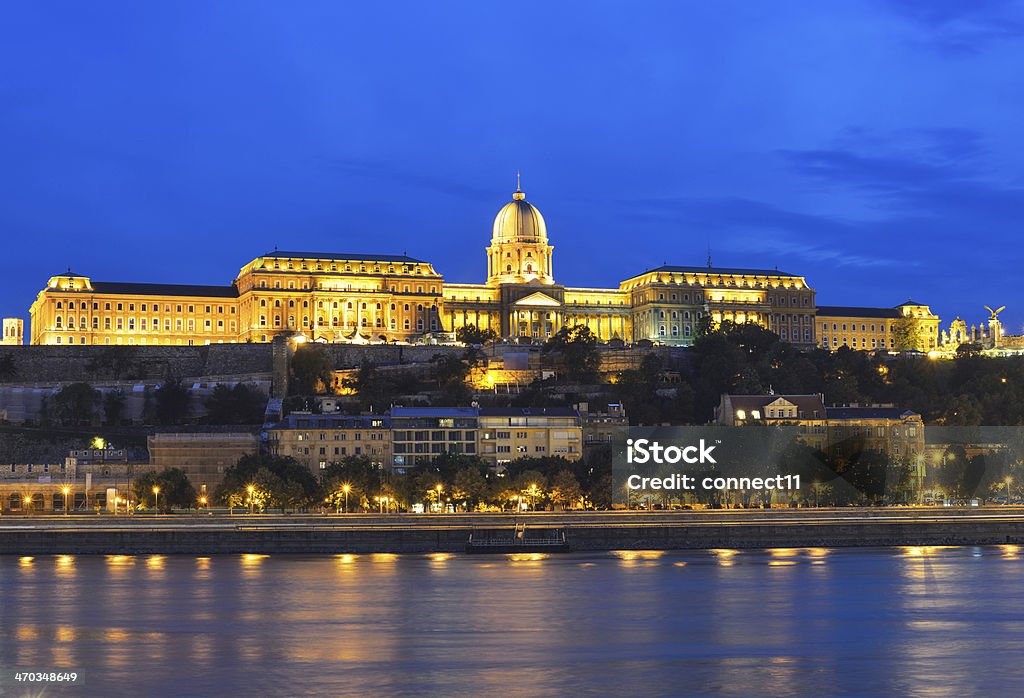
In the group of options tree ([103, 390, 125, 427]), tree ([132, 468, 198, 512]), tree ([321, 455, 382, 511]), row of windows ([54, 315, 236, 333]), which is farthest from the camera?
row of windows ([54, 315, 236, 333])

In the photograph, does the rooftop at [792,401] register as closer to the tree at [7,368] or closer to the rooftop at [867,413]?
the rooftop at [867,413]

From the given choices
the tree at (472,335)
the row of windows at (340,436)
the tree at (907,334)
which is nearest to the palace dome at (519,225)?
the tree at (472,335)

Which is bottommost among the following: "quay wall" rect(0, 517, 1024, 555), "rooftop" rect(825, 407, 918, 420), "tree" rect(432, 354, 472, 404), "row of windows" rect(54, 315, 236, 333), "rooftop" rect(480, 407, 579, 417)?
"quay wall" rect(0, 517, 1024, 555)

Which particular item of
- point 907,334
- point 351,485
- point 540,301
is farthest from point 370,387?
point 907,334

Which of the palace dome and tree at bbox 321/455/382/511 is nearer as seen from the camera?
tree at bbox 321/455/382/511

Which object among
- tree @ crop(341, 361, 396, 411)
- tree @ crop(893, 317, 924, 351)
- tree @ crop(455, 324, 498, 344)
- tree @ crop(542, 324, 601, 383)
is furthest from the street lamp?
tree @ crop(893, 317, 924, 351)

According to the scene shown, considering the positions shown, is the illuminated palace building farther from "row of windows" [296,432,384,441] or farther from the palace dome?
"row of windows" [296,432,384,441]

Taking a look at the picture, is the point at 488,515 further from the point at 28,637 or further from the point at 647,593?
the point at 28,637
